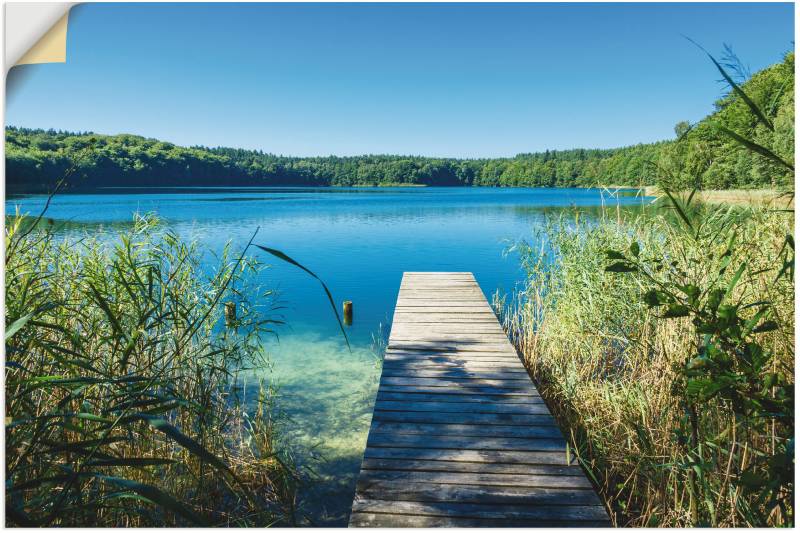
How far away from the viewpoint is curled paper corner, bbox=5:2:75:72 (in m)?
1.36

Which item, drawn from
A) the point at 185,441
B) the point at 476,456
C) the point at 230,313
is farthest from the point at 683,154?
the point at 230,313

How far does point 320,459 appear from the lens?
3.62 metres

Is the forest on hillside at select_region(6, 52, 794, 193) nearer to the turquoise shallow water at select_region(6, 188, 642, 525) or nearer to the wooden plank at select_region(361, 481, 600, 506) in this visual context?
the turquoise shallow water at select_region(6, 188, 642, 525)

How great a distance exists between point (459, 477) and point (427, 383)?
1.23 m

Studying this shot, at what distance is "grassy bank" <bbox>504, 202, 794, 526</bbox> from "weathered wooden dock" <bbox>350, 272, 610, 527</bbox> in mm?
245

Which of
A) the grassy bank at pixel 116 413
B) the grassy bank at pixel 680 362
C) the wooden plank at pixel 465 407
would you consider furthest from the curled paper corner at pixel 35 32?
the wooden plank at pixel 465 407

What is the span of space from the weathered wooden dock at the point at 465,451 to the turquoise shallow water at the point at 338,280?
83 cm

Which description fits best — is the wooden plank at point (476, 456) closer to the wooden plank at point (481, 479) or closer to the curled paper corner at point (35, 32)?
the wooden plank at point (481, 479)

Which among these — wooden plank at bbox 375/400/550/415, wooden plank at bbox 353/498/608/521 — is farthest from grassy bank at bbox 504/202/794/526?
wooden plank at bbox 375/400/550/415

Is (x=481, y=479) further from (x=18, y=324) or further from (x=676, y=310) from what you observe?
(x=18, y=324)

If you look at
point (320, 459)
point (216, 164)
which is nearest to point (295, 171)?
point (216, 164)

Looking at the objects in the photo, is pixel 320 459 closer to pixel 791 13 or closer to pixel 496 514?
pixel 496 514

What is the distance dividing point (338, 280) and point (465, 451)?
8410 mm

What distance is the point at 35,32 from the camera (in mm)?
1385
